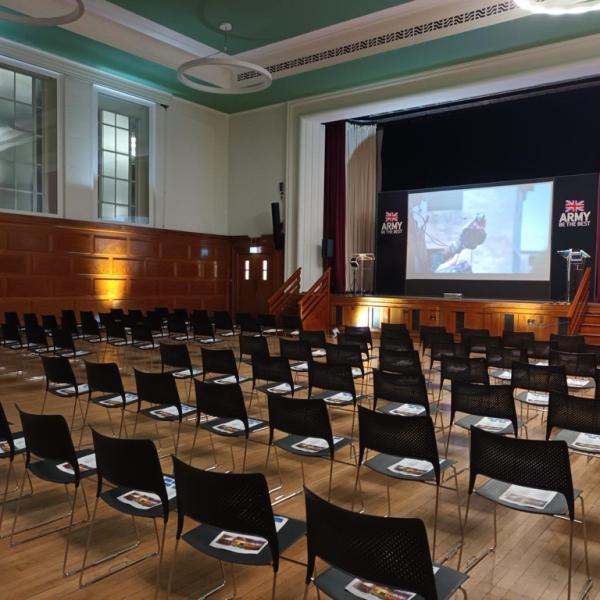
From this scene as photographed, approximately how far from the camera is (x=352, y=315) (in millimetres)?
14438

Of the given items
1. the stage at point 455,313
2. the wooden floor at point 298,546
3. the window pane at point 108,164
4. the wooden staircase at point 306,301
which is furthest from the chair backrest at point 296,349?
the window pane at point 108,164

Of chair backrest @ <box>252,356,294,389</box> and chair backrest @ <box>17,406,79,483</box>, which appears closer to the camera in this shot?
chair backrest @ <box>17,406,79,483</box>

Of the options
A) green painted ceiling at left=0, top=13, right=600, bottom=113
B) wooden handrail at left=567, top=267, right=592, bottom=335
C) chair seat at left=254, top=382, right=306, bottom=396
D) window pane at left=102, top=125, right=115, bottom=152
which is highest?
green painted ceiling at left=0, top=13, right=600, bottom=113

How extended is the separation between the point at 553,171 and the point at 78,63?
11443 millimetres

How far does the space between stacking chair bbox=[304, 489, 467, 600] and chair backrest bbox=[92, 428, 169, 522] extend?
2.75ft

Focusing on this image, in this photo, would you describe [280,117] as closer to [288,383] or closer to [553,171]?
[553,171]

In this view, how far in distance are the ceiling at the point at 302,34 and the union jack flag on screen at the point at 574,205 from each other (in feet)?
12.0

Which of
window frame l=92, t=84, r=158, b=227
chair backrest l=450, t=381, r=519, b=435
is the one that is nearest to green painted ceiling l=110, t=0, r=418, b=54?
window frame l=92, t=84, r=158, b=227

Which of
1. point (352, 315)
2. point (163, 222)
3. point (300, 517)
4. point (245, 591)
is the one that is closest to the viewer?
point (245, 591)

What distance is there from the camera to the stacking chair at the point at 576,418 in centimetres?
394

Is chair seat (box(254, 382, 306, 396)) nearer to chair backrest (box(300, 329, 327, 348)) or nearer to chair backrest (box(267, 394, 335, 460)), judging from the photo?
chair backrest (box(267, 394, 335, 460))

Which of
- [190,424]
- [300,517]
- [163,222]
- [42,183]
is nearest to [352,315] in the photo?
[163,222]

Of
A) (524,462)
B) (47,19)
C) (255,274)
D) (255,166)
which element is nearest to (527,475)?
(524,462)

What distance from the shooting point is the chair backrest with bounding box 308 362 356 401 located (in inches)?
206
